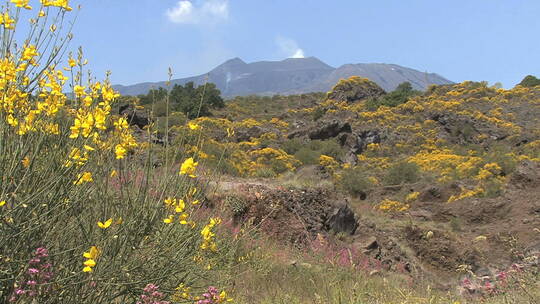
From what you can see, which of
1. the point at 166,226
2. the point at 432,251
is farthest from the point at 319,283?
the point at 432,251

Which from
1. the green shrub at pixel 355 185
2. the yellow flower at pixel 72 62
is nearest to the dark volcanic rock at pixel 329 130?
the green shrub at pixel 355 185

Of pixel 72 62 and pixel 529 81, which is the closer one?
pixel 72 62

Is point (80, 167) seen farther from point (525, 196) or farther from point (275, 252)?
point (525, 196)

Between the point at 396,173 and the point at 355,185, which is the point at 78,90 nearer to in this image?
the point at 355,185

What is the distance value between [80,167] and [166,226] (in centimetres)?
55

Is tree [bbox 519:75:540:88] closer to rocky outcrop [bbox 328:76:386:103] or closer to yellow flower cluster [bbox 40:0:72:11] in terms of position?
rocky outcrop [bbox 328:76:386:103]

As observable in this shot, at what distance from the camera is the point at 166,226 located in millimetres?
2590

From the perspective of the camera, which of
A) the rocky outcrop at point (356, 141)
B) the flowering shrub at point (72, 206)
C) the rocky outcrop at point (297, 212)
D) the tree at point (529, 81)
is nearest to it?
the flowering shrub at point (72, 206)

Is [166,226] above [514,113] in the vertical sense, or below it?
above

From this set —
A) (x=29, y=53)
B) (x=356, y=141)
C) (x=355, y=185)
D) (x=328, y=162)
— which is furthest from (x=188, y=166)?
(x=356, y=141)

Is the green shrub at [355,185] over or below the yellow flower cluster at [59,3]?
below

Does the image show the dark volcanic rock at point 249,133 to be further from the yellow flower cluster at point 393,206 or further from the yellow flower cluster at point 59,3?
the yellow flower cluster at point 59,3

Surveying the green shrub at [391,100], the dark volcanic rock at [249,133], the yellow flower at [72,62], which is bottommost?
the dark volcanic rock at [249,133]

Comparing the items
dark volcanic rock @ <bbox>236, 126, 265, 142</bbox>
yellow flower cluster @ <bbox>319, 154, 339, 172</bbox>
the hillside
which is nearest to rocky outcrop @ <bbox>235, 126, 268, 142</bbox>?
dark volcanic rock @ <bbox>236, 126, 265, 142</bbox>
